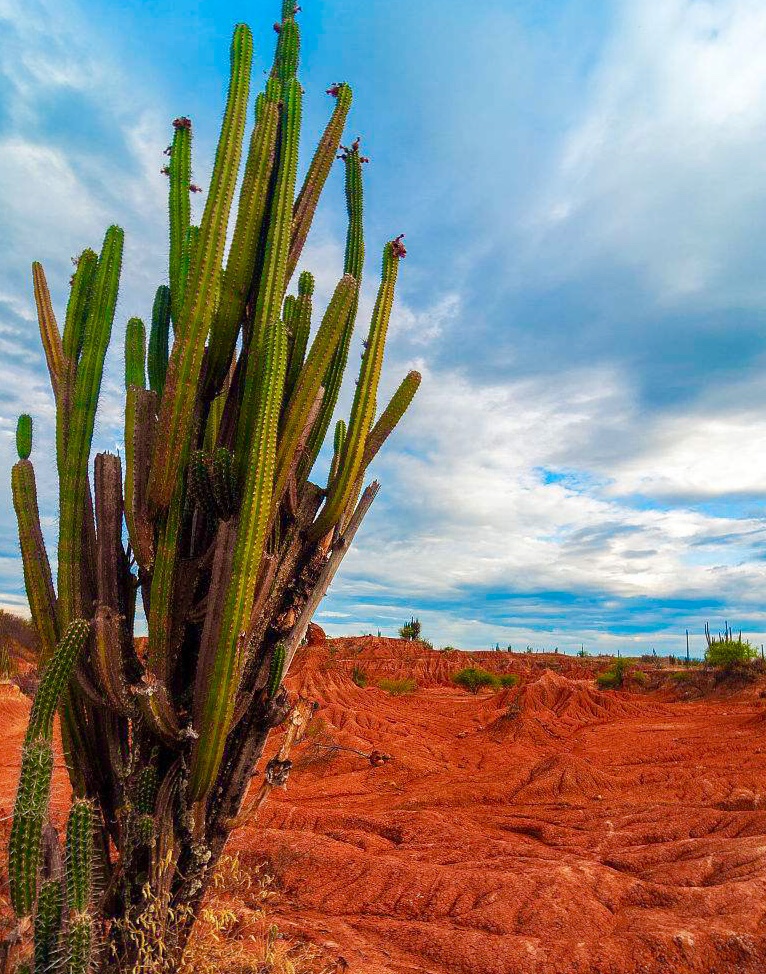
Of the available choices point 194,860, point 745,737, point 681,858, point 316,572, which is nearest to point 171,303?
point 316,572

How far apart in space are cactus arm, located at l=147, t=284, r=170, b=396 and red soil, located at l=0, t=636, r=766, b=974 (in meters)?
4.73

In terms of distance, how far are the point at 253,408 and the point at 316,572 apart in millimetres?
1280

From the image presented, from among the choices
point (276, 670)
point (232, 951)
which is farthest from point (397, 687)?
point (276, 670)

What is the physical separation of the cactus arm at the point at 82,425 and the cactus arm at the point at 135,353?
33 centimetres

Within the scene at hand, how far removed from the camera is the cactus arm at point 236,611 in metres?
3.61

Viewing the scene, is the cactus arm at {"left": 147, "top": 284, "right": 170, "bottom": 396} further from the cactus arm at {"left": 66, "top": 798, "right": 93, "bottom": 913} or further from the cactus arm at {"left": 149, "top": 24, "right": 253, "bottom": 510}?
the cactus arm at {"left": 66, "top": 798, "right": 93, "bottom": 913}

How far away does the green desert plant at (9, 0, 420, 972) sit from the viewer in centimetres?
363

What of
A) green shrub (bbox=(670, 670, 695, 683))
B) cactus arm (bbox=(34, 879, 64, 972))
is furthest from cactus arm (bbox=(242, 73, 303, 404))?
green shrub (bbox=(670, 670, 695, 683))

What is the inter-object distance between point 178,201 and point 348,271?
1.39m

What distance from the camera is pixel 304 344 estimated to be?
4715mm

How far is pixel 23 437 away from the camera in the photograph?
15.5 feet

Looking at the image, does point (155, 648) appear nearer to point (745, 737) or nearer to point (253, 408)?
point (253, 408)

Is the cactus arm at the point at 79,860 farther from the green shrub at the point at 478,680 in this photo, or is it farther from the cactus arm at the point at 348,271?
the green shrub at the point at 478,680

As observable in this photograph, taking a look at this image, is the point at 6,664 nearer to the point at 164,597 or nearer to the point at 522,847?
the point at 522,847
